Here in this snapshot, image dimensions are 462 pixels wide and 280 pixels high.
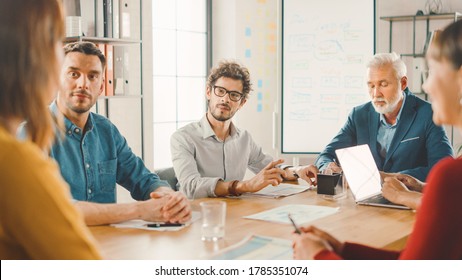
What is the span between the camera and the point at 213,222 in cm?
177

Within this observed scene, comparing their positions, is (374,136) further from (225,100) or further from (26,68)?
(26,68)

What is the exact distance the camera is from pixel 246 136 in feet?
10.5

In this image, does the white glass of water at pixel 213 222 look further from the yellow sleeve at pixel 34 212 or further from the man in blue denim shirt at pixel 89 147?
the yellow sleeve at pixel 34 212

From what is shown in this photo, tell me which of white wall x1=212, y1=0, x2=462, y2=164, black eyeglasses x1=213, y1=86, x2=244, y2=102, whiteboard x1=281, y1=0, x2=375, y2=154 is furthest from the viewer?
white wall x1=212, y1=0, x2=462, y2=164

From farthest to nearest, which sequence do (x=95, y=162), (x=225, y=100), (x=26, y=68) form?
(x=225, y=100) < (x=95, y=162) < (x=26, y=68)

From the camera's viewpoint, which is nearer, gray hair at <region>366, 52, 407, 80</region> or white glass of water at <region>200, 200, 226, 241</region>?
white glass of water at <region>200, 200, 226, 241</region>

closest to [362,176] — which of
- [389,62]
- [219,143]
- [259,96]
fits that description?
[219,143]

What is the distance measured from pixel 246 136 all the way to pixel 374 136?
2.50 ft

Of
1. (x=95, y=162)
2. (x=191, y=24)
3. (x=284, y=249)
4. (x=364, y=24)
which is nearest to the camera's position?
(x=284, y=249)

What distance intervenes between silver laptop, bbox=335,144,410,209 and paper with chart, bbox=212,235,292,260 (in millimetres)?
786

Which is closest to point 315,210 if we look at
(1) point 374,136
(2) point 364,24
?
(1) point 374,136

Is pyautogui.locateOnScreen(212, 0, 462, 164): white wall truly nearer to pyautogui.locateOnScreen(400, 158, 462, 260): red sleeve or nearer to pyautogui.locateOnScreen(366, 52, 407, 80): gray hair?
pyautogui.locateOnScreen(366, 52, 407, 80): gray hair

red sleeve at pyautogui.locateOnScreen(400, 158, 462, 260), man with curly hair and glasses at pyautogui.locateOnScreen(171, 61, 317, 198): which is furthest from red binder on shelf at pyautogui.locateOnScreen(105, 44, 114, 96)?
red sleeve at pyautogui.locateOnScreen(400, 158, 462, 260)

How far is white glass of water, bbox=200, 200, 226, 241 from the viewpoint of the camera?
1764 mm
